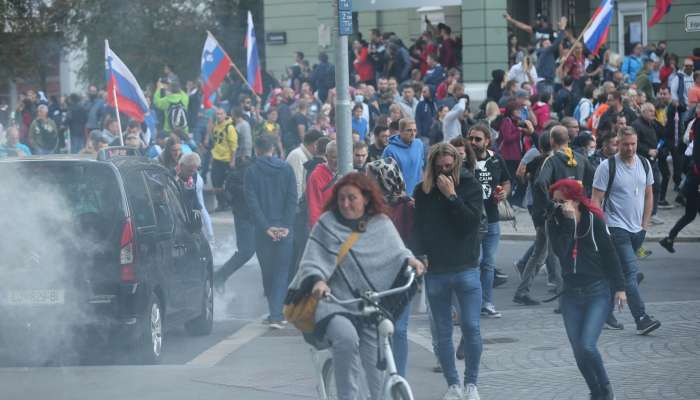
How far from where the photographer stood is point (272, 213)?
39.5ft

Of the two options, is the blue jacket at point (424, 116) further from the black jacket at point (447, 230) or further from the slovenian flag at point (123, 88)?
the black jacket at point (447, 230)

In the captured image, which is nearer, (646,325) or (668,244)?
(646,325)

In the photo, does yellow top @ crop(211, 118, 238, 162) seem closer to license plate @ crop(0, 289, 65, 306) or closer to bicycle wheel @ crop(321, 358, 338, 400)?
license plate @ crop(0, 289, 65, 306)

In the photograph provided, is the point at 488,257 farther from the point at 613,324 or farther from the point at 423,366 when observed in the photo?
the point at 423,366

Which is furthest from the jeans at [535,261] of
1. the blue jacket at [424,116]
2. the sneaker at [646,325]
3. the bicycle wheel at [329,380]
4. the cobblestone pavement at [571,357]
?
the blue jacket at [424,116]

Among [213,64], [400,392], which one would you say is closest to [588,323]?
[400,392]

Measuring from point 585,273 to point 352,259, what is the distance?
1.79 meters

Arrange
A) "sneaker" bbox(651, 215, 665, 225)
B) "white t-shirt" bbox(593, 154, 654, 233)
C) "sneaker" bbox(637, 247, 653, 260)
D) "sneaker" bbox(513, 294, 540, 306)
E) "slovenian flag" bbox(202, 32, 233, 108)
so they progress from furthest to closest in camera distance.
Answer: "slovenian flag" bbox(202, 32, 233, 108) → "sneaker" bbox(651, 215, 665, 225) → "sneaker" bbox(637, 247, 653, 260) → "sneaker" bbox(513, 294, 540, 306) → "white t-shirt" bbox(593, 154, 654, 233)

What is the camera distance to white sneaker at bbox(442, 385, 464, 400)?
8.77m

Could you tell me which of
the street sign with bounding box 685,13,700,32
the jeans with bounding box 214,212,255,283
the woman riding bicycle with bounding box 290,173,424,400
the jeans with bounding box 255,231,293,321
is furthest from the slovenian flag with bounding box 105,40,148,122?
the woman riding bicycle with bounding box 290,173,424,400

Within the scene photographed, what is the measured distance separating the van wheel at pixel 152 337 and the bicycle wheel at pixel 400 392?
3512mm

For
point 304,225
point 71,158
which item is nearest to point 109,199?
point 71,158

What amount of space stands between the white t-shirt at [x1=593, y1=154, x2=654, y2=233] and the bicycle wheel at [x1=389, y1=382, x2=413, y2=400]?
4.96m

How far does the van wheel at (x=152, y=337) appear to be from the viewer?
33.5 feet
